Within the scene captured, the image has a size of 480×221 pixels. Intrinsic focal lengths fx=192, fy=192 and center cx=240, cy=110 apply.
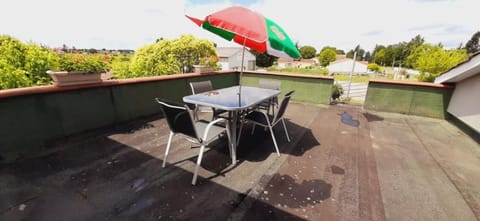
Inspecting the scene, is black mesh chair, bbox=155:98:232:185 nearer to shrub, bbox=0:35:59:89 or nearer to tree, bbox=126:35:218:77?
shrub, bbox=0:35:59:89

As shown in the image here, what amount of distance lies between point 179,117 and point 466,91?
5.43 metres

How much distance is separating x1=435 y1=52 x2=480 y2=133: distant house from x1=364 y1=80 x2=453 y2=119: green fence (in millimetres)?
163

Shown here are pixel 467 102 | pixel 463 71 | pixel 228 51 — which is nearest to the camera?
pixel 463 71

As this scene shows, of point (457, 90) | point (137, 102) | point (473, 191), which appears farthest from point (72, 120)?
point (457, 90)

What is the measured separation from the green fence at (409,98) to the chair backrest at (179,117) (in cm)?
501

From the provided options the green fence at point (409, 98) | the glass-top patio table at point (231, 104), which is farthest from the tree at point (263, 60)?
the glass-top patio table at point (231, 104)

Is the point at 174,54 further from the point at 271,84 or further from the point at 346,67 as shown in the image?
the point at 346,67

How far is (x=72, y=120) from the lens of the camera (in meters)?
2.82

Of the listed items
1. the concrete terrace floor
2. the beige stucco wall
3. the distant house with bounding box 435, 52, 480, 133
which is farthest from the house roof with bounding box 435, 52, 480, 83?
the concrete terrace floor

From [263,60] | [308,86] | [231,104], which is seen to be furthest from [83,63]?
[263,60]

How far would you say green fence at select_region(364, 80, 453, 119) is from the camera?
4453 mm

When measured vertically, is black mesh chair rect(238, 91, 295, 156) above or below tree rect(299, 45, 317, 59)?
below

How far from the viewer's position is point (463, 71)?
11.5ft

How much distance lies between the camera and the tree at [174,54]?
9.27m
